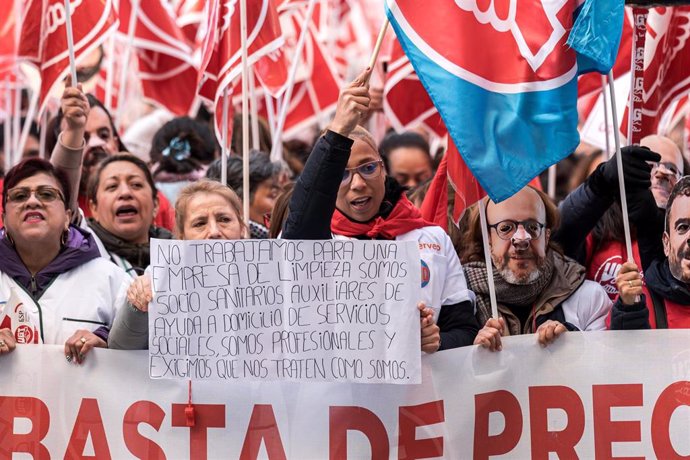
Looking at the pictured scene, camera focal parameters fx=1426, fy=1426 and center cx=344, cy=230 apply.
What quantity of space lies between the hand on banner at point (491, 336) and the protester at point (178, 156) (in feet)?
10.6

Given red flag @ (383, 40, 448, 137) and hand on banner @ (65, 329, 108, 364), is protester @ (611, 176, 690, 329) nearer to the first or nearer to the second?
hand on banner @ (65, 329, 108, 364)

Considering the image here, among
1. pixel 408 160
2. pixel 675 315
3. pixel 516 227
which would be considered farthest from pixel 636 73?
pixel 408 160

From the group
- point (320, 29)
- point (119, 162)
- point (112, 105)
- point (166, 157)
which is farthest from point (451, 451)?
point (320, 29)

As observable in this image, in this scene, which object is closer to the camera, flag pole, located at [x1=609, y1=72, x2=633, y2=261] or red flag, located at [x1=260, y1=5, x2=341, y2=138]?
flag pole, located at [x1=609, y1=72, x2=633, y2=261]

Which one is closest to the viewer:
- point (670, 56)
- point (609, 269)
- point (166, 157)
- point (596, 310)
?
point (596, 310)

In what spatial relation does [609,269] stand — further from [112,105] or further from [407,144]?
[112,105]

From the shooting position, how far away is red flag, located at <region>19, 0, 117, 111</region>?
6.90m

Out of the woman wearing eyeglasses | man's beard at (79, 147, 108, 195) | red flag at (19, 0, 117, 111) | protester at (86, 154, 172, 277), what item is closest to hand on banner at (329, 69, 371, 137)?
the woman wearing eyeglasses

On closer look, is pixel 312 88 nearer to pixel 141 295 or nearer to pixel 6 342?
pixel 6 342

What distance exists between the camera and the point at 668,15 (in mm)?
6539

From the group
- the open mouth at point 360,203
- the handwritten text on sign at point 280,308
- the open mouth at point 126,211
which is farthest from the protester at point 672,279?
the open mouth at point 126,211

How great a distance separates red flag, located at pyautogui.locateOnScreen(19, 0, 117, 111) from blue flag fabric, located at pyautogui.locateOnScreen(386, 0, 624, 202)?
2458mm

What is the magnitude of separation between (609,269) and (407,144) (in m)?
2.67

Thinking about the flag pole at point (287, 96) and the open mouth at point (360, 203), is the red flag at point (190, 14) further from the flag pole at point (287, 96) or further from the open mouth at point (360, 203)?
the open mouth at point (360, 203)
